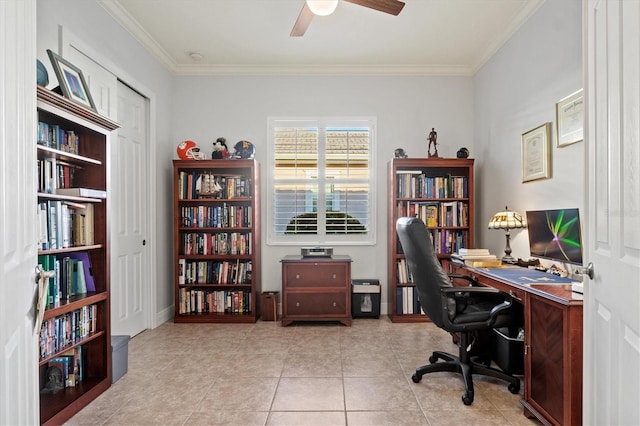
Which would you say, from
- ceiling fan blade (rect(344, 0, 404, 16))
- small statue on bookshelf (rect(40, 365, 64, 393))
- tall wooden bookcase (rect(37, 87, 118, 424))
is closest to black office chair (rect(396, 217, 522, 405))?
ceiling fan blade (rect(344, 0, 404, 16))

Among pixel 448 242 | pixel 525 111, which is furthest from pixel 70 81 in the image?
pixel 448 242

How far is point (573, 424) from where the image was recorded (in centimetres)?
175

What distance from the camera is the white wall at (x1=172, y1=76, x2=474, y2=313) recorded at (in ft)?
14.6

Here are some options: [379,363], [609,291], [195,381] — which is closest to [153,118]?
[195,381]

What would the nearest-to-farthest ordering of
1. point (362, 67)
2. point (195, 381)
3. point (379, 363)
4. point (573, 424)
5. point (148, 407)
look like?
1. point (573, 424)
2. point (148, 407)
3. point (195, 381)
4. point (379, 363)
5. point (362, 67)

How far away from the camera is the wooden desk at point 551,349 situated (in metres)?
1.76

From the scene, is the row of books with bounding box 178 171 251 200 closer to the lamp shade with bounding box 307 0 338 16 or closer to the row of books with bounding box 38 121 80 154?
the row of books with bounding box 38 121 80 154

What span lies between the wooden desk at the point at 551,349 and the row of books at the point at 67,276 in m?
2.71

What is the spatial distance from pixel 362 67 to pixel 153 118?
96.5 inches

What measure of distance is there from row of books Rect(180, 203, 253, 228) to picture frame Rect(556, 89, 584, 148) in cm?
301

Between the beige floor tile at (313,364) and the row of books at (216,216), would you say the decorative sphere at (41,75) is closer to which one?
the row of books at (216,216)

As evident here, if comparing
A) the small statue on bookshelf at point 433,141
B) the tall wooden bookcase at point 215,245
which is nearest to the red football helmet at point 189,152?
the tall wooden bookcase at point 215,245

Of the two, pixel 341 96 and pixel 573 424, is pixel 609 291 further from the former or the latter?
pixel 341 96

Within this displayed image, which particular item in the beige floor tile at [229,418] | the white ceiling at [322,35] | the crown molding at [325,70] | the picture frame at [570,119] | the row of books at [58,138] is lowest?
the beige floor tile at [229,418]
